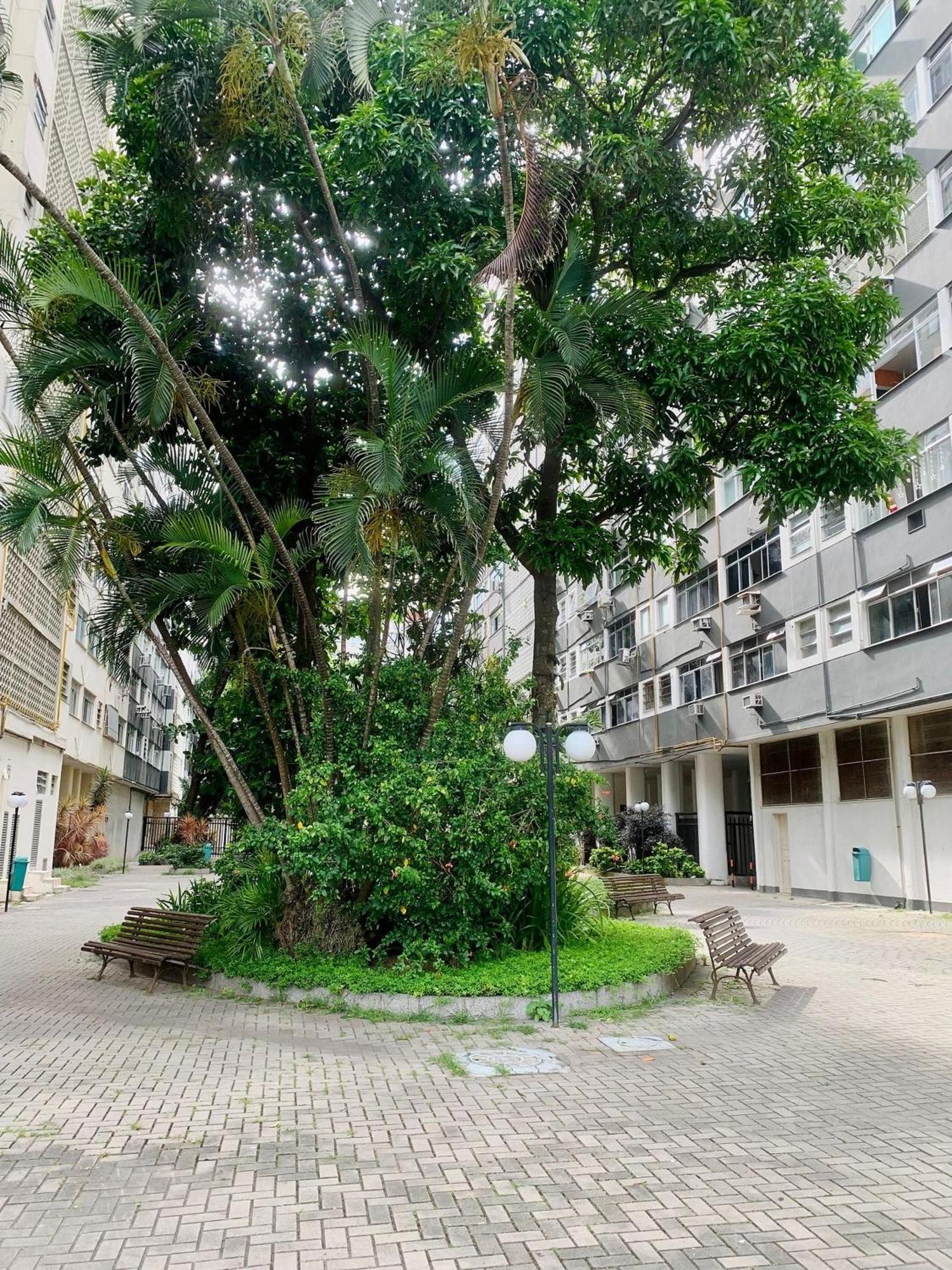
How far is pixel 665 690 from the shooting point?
112 ft

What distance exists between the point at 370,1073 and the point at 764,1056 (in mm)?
3251

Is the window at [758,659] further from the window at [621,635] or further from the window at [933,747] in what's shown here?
the window at [621,635]

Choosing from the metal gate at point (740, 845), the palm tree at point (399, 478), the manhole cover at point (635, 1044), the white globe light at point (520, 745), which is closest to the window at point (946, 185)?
the palm tree at point (399, 478)

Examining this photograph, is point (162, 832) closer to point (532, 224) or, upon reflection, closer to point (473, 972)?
point (473, 972)

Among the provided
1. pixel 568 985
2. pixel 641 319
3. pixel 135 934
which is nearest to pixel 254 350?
pixel 641 319

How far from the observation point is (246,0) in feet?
32.8

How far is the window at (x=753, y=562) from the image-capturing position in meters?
26.5

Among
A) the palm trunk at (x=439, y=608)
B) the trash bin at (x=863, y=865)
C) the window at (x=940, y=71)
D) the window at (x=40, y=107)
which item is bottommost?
A: the trash bin at (x=863, y=865)

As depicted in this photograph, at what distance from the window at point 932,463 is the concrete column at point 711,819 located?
13.7 metres

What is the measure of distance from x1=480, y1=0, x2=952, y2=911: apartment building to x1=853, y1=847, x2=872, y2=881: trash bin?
124mm

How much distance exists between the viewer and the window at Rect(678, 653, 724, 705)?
29859 millimetres

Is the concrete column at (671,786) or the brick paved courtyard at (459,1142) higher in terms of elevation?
the concrete column at (671,786)

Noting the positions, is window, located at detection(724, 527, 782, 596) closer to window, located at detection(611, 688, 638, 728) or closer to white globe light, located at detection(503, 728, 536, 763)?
window, located at detection(611, 688, 638, 728)

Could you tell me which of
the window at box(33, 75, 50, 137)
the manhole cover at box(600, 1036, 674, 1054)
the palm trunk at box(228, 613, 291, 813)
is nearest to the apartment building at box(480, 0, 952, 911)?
the palm trunk at box(228, 613, 291, 813)
